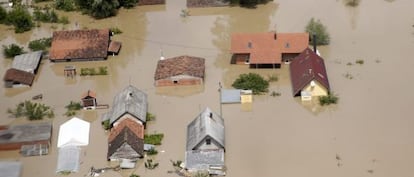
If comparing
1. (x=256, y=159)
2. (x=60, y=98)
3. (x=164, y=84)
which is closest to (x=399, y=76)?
(x=256, y=159)

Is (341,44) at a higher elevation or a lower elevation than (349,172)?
higher

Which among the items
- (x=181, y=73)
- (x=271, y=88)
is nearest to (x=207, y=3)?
(x=181, y=73)

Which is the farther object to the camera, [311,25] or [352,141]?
[311,25]

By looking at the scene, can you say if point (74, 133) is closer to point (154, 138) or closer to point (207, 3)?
point (154, 138)

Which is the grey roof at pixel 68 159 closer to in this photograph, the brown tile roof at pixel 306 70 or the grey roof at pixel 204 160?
the grey roof at pixel 204 160

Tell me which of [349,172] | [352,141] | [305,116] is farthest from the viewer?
[305,116]

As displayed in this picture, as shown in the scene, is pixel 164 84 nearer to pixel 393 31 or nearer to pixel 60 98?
pixel 60 98

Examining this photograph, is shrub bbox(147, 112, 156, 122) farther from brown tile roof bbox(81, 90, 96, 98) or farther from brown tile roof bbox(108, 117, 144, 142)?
brown tile roof bbox(81, 90, 96, 98)
